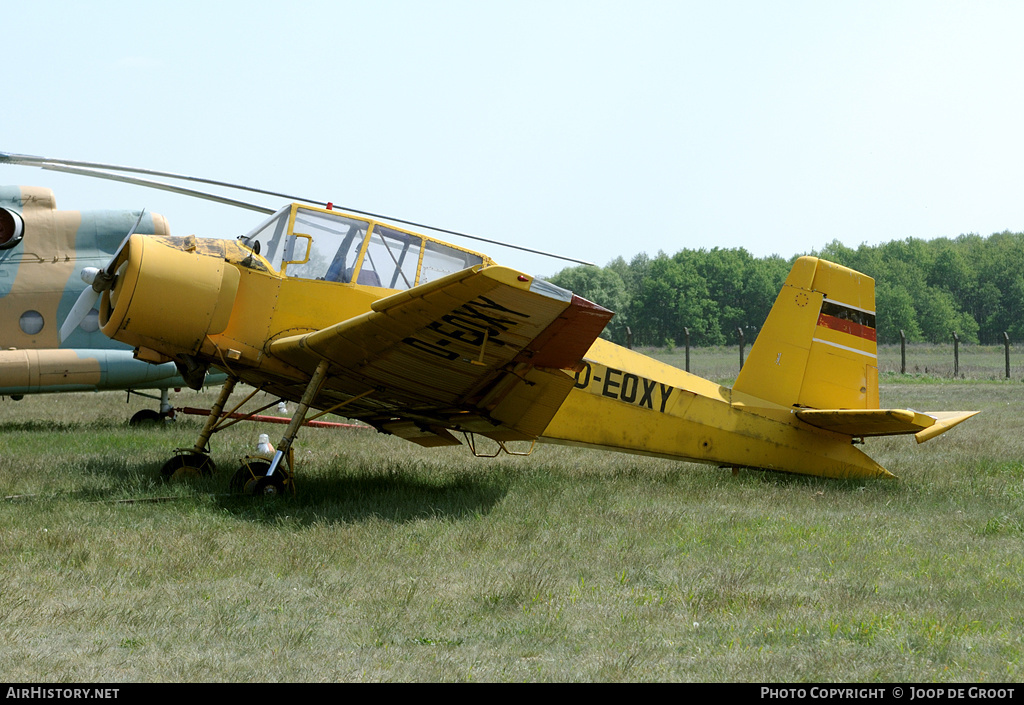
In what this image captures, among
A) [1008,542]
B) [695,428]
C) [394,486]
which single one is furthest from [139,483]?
[1008,542]

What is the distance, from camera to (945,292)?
279ft

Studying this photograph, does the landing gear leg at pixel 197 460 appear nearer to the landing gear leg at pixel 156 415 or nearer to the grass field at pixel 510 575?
the grass field at pixel 510 575

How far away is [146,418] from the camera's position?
13.1m

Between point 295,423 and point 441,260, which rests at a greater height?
point 441,260

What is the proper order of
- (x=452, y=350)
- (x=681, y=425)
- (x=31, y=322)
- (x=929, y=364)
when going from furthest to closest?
(x=929, y=364) < (x=31, y=322) < (x=681, y=425) < (x=452, y=350)

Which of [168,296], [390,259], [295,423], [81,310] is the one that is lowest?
[295,423]

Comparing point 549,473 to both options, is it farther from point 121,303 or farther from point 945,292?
point 945,292

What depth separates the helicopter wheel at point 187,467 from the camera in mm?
7887

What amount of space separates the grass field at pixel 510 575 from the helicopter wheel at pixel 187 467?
22cm

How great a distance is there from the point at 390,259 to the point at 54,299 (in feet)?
22.5

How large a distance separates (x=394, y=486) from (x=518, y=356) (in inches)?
84.6

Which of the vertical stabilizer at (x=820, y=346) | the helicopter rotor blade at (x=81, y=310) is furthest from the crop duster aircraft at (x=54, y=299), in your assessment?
the vertical stabilizer at (x=820, y=346)

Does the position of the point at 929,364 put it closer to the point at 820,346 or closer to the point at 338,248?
the point at 820,346

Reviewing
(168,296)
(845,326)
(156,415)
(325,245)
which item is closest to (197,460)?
(168,296)
